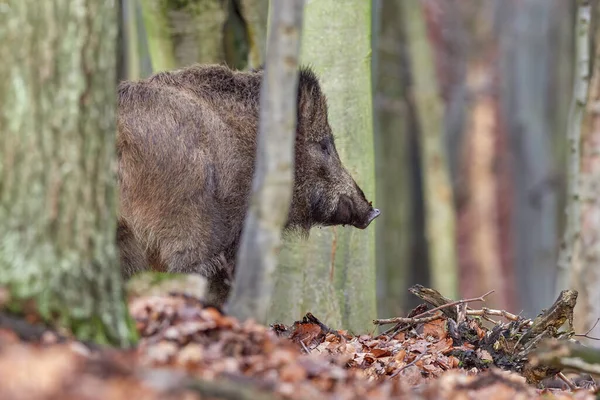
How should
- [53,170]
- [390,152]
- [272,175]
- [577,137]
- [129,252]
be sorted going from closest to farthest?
[53,170], [272,175], [129,252], [577,137], [390,152]

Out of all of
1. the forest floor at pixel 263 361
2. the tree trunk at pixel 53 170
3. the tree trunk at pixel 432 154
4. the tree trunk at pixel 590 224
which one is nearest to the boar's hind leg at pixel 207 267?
the forest floor at pixel 263 361

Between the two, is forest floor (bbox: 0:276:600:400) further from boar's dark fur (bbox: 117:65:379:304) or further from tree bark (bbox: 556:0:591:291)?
Result: tree bark (bbox: 556:0:591:291)

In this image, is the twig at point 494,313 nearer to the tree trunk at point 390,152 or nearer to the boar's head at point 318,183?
the boar's head at point 318,183

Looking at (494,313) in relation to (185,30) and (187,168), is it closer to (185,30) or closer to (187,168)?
(187,168)

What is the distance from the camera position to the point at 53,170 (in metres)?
4.11

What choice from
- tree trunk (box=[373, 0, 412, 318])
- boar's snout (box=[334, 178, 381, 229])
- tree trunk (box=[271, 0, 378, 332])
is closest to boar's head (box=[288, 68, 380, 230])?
boar's snout (box=[334, 178, 381, 229])

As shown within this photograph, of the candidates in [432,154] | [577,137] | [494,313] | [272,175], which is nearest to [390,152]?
[432,154]

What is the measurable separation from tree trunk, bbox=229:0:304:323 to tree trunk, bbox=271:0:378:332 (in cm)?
364

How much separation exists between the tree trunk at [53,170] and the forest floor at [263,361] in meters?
0.19

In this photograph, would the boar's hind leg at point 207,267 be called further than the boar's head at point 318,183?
No

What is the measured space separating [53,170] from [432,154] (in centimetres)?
1338

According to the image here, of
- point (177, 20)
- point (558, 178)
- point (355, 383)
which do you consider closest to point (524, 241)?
point (558, 178)

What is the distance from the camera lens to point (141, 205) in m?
6.66

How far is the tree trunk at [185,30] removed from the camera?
9.16 meters
